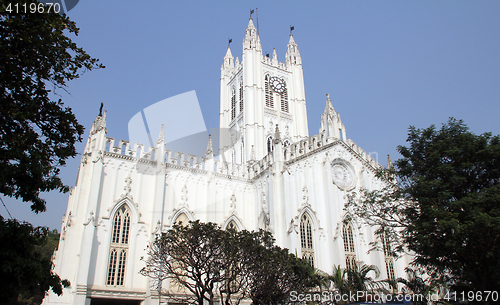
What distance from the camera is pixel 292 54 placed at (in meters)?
58.8

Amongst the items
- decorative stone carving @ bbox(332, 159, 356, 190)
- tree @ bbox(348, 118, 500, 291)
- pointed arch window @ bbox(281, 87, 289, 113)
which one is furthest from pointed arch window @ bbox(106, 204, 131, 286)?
pointed arch window @ bbox(281, 87, 289, 113)

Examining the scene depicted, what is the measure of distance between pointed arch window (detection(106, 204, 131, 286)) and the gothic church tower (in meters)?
21.8

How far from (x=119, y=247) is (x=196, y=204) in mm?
7085

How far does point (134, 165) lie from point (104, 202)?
12.4 ft

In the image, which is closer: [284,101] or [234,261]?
[234,261]

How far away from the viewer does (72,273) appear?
80.0 feet

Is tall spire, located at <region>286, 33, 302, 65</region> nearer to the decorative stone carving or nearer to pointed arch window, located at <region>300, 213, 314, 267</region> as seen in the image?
the decorative stone carving

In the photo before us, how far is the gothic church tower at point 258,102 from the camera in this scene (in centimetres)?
4962

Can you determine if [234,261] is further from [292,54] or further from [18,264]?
[292,54]

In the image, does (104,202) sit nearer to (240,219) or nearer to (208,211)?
(208,211)

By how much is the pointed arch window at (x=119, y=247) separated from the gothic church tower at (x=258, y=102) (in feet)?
71.5

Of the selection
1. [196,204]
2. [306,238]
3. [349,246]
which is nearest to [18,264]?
[196,204]

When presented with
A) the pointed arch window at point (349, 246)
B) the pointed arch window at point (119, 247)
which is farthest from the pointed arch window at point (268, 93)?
the pointed arch window at point (119, 247)

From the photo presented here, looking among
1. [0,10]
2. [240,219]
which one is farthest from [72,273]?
[0,10]
